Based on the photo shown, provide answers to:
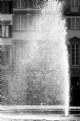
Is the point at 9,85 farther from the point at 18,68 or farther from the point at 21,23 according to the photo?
the point at 21,23

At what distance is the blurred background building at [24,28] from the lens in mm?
49938

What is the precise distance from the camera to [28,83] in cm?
4825

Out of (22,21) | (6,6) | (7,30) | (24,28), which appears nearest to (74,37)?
(24,28)

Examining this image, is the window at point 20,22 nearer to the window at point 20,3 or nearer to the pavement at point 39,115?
the window at point 20,3

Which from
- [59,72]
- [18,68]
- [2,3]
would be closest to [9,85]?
[18,68]

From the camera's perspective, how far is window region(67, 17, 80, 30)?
164ft

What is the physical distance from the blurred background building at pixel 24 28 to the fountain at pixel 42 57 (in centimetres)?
55

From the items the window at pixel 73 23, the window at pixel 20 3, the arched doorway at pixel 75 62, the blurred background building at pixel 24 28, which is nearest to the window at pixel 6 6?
the blurred background building at pixel 24 28

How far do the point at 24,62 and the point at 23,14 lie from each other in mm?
5216

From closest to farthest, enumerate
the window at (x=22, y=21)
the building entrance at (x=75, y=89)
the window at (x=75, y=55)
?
1. the building entrance at (x=75, y=89)
2. the window at (x=75, y=55)
3. the window at (x=22, y=21)

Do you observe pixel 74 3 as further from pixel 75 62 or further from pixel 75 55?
pixel 75 62

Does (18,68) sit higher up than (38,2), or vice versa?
(38,2)

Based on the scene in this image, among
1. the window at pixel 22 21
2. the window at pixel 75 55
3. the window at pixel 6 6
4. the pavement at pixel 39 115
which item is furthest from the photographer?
the window at pixel 6 6

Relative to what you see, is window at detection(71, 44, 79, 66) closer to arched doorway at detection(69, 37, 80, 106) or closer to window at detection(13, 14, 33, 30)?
arched doorway at detection(69, 37, 80, 106)
